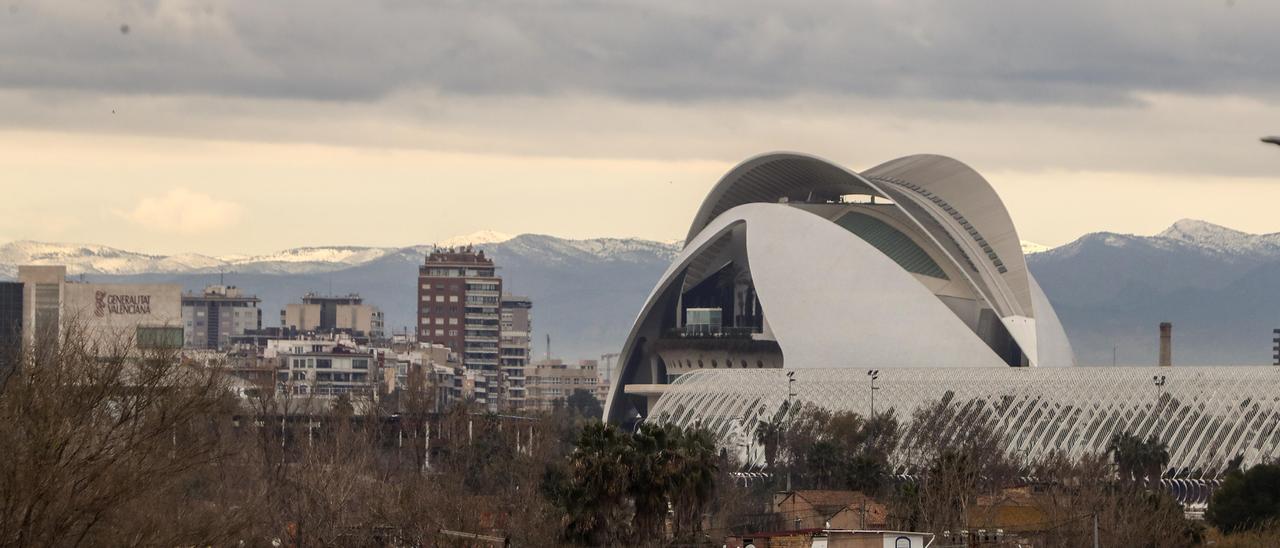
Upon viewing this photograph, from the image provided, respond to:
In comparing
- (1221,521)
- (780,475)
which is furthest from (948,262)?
(1221,521)

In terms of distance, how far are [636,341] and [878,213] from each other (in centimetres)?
1631

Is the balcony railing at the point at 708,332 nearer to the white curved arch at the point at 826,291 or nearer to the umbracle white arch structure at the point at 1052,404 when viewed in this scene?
the white curved arch at the point at 826,291

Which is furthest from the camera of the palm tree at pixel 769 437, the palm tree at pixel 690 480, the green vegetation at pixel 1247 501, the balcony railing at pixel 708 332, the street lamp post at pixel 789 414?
the balcony railing at pixel 708 332

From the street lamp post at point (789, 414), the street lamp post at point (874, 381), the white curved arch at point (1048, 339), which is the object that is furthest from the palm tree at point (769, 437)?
the white curved arch at point (1048, 339)

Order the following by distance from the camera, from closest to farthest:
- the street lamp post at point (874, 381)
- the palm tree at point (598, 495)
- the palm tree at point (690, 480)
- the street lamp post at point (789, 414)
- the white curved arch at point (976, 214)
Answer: the palm tree at point (598, 495), the palm tree at point (690, 480), the street lamp post at point (789, 414), the street lamp post at point (874, 381), the white curved arch at point (976, 214)

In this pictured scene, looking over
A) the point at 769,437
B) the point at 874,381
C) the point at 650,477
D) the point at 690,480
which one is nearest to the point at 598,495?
the point at 650,477

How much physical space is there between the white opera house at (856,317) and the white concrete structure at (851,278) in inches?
3.4

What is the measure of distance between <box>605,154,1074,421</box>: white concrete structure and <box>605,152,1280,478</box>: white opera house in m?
0.09

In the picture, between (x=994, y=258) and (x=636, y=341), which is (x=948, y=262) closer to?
(x=994, y=258)

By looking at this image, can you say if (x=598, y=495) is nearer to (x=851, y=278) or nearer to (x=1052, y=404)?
(x=1052, y=404)

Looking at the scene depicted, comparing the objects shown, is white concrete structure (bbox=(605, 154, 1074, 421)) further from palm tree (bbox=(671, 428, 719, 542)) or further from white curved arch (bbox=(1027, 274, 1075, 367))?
palm tree (bbox=(671, 428, 719, 542))

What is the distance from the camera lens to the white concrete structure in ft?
413

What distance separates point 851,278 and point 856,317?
1949mm

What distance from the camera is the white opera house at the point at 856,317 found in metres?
110
